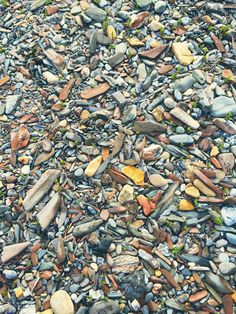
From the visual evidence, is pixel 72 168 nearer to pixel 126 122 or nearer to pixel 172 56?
pixel 126 122

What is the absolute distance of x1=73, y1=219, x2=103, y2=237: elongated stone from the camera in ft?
13.7

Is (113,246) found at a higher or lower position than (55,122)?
lower

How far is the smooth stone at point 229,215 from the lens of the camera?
4121mm

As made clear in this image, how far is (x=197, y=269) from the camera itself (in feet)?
13.0

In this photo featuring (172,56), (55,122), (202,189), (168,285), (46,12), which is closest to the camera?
(168,285)

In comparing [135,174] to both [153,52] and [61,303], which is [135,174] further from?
[153,52]

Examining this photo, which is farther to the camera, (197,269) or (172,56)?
(172,56)

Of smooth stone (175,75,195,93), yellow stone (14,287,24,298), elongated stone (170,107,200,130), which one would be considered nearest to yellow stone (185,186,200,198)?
elongated stone (170,107,200,130)

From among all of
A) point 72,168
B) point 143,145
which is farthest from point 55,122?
point 143,145

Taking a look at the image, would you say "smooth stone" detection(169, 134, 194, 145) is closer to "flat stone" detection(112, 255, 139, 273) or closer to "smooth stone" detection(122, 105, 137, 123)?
"smooth stone" detection(122, 105, 137, 123)

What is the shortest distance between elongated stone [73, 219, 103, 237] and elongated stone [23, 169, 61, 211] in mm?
511

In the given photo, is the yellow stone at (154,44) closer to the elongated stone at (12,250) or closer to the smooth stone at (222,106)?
the smooth stone at (222,106)

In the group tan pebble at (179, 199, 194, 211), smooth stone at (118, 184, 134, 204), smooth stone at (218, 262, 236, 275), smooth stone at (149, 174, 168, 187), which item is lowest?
smooth stone at (218, 262, 236, 275)

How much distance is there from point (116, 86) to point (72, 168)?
1.12 metres
